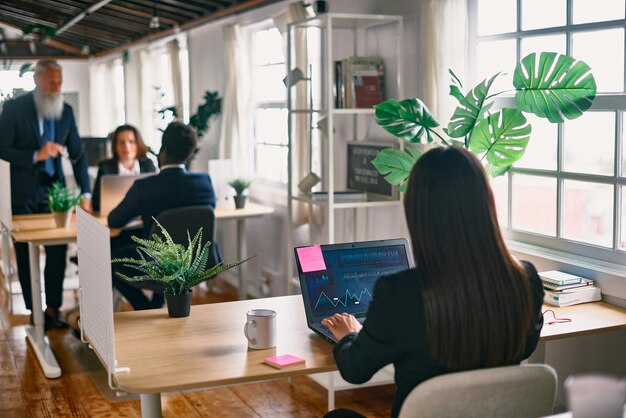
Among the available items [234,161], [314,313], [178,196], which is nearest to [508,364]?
[314,313]

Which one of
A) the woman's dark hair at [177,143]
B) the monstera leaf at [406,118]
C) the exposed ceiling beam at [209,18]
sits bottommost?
the woman's dark hair at [177,143]

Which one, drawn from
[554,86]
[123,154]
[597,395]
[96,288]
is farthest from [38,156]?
[597,395]

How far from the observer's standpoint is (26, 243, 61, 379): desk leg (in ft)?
14.7

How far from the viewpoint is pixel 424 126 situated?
325cm

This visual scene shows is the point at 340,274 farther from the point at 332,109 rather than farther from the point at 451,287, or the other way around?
the point at 332,109

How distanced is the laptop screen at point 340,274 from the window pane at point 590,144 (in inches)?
38.9

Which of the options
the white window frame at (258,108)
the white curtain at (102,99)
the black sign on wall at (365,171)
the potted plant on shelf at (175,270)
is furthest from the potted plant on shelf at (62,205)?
the white curtain at (102,99)

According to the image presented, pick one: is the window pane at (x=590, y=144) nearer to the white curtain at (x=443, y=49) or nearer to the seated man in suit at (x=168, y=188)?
the white curtain at (x=443, y=49)

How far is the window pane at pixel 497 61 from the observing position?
12.1 feet

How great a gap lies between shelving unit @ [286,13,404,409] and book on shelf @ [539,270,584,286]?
43.5 inches

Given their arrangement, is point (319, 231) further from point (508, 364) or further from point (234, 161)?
point (508, 364)

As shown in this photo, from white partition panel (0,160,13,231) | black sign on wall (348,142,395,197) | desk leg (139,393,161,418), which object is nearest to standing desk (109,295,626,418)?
desk leg (139,393,161,418)

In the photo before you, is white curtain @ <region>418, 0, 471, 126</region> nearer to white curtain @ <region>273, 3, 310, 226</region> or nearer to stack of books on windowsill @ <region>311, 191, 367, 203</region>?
stack of books on windowsill @ <region>311, 191, 367, 203</region>

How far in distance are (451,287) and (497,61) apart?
6.97 ft
